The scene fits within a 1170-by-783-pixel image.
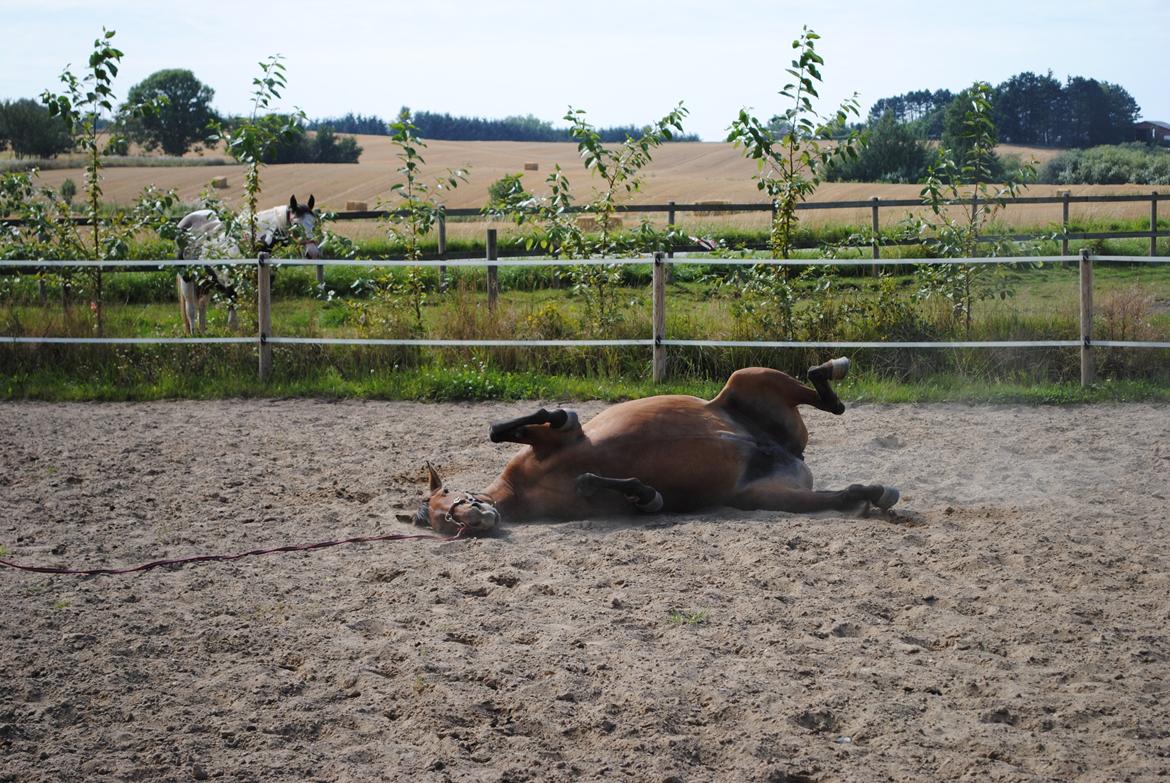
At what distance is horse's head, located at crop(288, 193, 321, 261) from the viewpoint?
563 inches

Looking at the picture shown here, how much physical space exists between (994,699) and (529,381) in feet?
23.2

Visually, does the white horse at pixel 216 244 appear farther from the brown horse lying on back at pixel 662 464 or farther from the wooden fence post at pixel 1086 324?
the wooden fence post at pixel 1086 324

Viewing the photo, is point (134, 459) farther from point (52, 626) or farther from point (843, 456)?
point (843, 456)

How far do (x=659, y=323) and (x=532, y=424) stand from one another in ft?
17.0

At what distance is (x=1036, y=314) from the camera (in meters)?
11.1

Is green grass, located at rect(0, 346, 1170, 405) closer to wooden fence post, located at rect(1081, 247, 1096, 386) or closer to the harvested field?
wooden fence post, located at rect(1081, 247, 1096, 386)

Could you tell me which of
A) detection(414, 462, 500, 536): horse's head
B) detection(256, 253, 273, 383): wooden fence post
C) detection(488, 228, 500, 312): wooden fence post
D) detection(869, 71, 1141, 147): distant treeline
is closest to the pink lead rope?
detection(414, 462, 500, 536): horse's head

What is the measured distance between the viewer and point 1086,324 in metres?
9.98

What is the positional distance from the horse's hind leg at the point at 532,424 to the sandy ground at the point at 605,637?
0.50 meters

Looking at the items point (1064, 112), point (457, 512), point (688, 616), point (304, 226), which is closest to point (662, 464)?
point (457, 512)

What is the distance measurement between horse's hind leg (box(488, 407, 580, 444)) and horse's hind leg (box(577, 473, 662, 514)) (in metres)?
0.26

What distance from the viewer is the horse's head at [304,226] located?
14293 millimetres

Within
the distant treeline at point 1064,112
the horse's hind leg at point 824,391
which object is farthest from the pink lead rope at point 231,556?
the distant treeline at point 1064,112

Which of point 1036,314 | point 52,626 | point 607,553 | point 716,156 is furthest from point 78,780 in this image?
point 716,156
